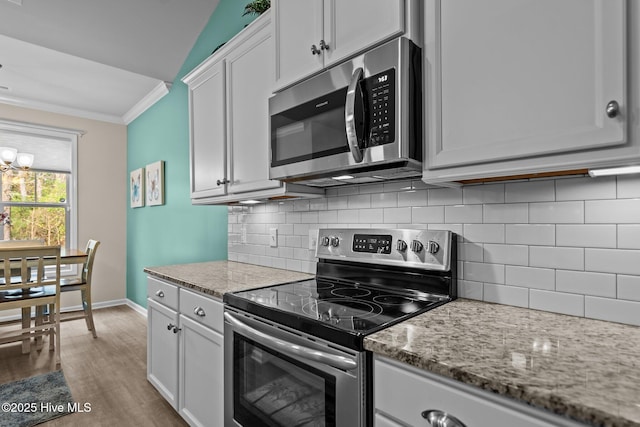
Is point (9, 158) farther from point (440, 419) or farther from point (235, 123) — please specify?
point (440, 419)

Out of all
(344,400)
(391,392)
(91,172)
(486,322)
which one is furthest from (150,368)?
(91,172)

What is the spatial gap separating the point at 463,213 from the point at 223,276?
1334 millimetres

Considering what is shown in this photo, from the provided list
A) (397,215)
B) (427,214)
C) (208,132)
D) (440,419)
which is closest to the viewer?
(440,419)

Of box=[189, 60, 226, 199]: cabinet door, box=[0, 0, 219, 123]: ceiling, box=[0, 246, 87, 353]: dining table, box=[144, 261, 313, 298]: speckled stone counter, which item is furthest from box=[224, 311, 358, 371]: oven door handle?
box=[0, 0, 219, 123]: ceiling

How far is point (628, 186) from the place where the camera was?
1.01m

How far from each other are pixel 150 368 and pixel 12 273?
5.45 ft

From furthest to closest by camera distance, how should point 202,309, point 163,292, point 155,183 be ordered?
point 155,183, point 163,292, point 202,309

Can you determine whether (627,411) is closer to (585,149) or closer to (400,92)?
(585,149)

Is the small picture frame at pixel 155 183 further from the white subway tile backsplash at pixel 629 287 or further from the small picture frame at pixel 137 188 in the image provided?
the white subway tile backsplash at pixel 629 287

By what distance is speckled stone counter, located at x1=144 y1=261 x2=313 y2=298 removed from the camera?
1684 mm

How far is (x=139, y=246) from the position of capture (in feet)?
15.0

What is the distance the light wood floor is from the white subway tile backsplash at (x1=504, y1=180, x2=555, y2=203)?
2.19 metres

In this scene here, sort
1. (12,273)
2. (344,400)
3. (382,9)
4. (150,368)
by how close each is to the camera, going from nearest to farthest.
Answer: (344,400), (382,9), (150,368), (12,273)

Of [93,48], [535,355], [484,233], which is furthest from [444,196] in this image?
[93,48]
